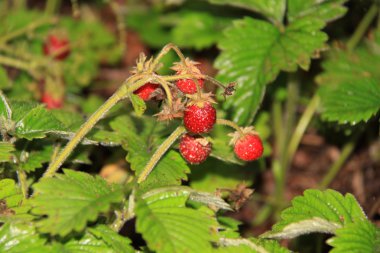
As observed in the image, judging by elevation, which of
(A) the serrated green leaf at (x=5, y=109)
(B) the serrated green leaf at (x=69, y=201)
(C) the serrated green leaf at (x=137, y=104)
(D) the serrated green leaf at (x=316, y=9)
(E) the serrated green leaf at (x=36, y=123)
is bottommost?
(B) the serrated green leaf at (x=69, y=201)

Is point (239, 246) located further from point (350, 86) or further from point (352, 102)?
point (350, 86)

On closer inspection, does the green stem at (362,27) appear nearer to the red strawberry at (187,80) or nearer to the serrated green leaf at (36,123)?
the red strawberry at (187,80)

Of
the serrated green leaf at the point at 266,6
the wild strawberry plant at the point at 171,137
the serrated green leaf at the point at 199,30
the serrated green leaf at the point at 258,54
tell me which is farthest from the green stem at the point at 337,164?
the serrated green leaf at the point at 199,30

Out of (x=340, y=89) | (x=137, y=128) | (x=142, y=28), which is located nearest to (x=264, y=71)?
(x=340, y=89)

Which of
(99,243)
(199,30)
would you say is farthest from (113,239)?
(199,30)

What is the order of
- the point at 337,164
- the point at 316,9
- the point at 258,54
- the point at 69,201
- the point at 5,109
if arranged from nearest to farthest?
the point at 69,201 → the point at 5,109 → the point at 258,54 → the point at 316,9 → the point at 337,164

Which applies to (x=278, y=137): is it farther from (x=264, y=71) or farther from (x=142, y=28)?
(x=142, y=28)

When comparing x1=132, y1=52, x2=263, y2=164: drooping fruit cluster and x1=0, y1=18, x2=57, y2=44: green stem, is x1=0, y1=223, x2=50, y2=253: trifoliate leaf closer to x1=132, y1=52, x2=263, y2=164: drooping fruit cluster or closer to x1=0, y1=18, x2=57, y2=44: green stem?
x1=132, y1=52, x2=263, y2=164: drooping fruit cluster
